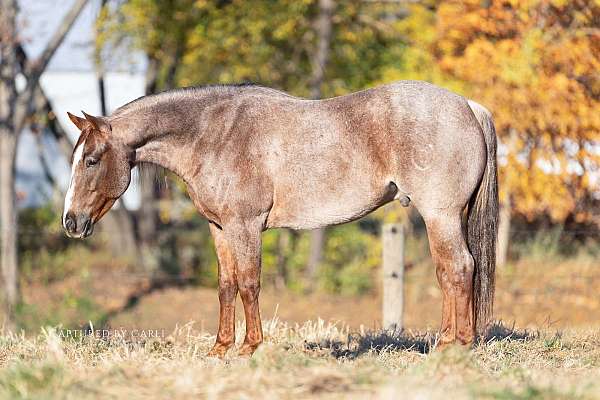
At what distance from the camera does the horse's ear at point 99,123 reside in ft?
17.3

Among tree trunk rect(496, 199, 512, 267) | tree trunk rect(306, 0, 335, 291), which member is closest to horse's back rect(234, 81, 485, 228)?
tree trunk rect(496, 199, 512, 267)

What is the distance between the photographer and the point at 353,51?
14.9 m

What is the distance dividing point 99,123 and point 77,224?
67cm

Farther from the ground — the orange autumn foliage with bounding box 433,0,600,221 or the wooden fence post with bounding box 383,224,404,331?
the orange autumn foliage with bounding box 433,0,600,221

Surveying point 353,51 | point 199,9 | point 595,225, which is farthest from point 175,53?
point 595,225

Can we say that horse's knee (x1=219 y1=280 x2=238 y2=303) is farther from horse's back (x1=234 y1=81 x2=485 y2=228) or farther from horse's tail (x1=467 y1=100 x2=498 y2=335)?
horse's tail (x1=467 y1=100 x2=498 y2=335)

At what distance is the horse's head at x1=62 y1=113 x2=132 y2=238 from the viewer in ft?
17.7

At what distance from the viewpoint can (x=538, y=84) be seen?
38.8 feet

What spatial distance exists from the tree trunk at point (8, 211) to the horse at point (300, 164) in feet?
20.9

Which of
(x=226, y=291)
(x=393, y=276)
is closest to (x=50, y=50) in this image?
(x=393, y=276)

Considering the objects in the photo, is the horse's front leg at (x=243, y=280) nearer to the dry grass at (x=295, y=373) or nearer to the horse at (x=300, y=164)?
the horse at (x=300, y=164)

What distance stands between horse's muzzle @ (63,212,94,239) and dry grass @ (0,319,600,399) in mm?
666

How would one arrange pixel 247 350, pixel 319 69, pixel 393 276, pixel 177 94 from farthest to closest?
pixel 319 69
pixel 393 276
pixel 177 94
pixel 247 350

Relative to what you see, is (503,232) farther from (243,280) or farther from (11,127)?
(243,280)
